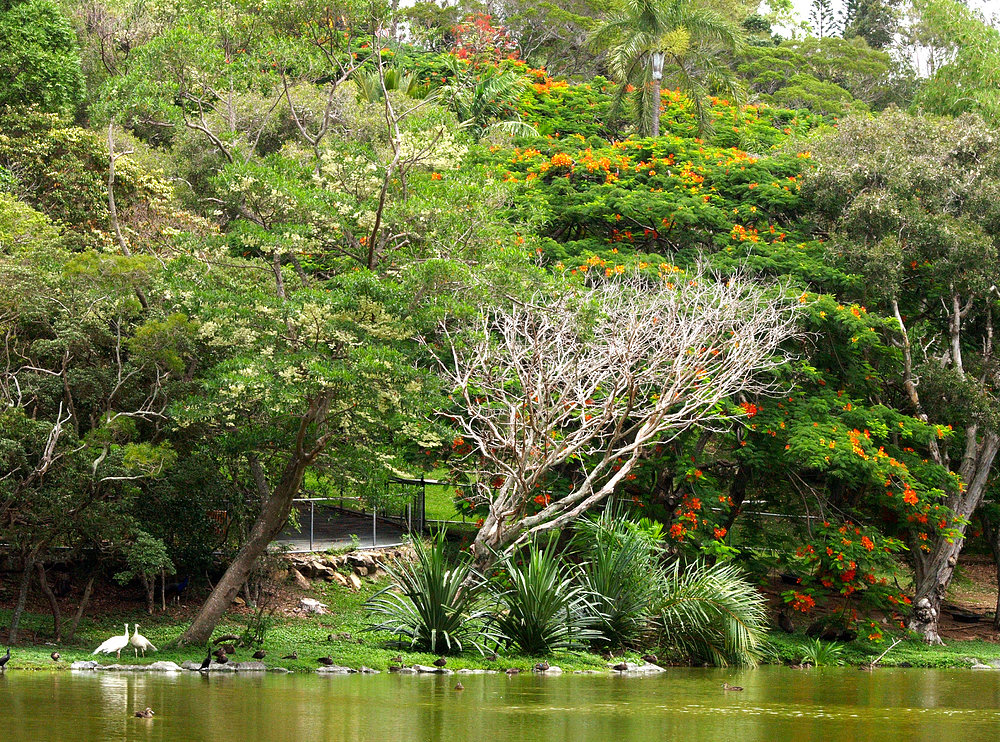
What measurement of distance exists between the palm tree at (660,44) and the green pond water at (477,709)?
1530cm

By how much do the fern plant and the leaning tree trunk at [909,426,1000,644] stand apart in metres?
8.59

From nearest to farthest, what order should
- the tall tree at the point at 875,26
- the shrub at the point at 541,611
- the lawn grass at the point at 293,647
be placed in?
1. the lawn grass at the point at 293,647
2. the shrub at the point at 541,611
3. the tall tree at the point at 875,26

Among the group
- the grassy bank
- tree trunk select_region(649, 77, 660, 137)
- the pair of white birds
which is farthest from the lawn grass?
tree trunk select_region(649, 77, 660, 137)

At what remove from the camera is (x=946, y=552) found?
17312 millimetres

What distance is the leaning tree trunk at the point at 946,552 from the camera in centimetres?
1727

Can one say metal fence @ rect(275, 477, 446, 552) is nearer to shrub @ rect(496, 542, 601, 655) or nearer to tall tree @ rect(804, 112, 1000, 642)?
shrub @ rect(496, 542, 601, 655)

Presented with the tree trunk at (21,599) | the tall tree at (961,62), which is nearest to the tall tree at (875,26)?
the tall tree at (961,62)

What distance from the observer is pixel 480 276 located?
1210 centimetres

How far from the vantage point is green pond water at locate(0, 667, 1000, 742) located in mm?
6246

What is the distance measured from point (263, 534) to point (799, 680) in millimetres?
6127

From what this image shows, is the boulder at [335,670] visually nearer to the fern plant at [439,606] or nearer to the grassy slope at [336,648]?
the grassy slope at [336,648]

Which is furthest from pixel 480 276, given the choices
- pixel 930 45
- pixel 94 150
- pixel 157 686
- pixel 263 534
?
pixel 930 45

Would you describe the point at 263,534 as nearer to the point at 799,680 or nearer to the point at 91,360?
the point at 91,360

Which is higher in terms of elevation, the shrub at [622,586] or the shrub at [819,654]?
the shrub at [622,586]
